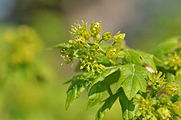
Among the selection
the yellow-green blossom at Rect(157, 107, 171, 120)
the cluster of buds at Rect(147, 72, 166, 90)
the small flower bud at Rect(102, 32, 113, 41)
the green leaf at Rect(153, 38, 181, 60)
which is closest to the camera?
the yellow-green blossom at Rect(157, 107, 171, 120)

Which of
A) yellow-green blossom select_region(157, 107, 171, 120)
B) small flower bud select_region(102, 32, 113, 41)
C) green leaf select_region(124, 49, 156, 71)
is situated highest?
small flower bud select_region(102, 32, 113, 41)

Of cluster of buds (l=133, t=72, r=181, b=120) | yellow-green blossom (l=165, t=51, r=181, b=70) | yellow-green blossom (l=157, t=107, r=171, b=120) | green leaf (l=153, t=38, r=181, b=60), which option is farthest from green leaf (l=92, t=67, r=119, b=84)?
green leaf (l=153, t=38, r=181, b=60)

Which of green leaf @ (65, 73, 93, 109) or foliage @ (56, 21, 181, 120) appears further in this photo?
green leaf @ (65, 73, 93, 109)

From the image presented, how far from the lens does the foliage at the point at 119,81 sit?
1976 mm

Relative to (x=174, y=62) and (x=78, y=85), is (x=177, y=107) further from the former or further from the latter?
(x=78, y=85)

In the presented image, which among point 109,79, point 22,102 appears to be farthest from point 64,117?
point 109,79

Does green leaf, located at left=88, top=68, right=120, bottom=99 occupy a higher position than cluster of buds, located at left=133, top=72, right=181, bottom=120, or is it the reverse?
green leaf, located at left=88, top=68, right=120, bottom=99

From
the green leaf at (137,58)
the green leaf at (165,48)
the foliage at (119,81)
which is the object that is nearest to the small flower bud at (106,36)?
the foliage at (119,81)

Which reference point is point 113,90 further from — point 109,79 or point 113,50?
point 113,50

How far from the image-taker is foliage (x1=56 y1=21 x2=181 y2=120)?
1976 mm

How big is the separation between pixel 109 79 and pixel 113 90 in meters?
0.10

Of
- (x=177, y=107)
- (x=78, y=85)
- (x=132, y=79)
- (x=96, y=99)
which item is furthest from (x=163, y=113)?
(x=78, y=85)

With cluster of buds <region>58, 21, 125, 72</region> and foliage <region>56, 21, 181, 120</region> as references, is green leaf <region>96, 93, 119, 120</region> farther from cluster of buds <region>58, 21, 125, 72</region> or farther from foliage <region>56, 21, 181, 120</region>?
cluster of buds <region>58, 21, 125, 72</region>

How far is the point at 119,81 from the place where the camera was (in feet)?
6.61
